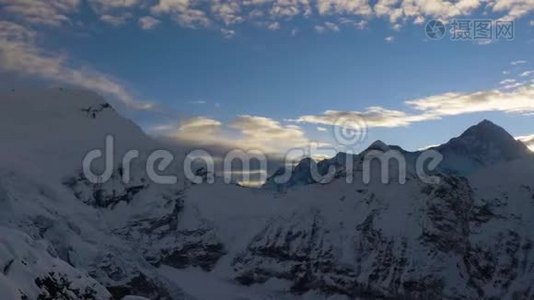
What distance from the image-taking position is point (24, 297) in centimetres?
2695

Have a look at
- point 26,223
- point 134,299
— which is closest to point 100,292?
point 134,299

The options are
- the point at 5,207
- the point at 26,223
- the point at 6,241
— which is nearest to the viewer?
the point at 6,241

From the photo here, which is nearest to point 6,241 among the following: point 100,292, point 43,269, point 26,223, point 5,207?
point 43,269

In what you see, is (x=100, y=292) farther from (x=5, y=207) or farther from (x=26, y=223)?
(x=26, y=223)

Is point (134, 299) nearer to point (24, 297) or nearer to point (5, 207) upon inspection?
point (24, 297)

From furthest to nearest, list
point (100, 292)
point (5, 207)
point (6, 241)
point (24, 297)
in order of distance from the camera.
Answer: point (5, 207), point (100, 292), point (6, 241), point (24, 297)

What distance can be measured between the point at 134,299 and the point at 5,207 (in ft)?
419

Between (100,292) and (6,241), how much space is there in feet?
16.1

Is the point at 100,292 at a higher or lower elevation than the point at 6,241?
lower

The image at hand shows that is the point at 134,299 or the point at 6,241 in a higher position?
the point at 6,241

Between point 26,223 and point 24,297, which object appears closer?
point 24,297

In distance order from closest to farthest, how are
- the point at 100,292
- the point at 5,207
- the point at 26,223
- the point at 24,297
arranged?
the point at 24,297
the point at 100,292
the point at 5,207
the point at 26,223

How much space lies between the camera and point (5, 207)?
151750mm

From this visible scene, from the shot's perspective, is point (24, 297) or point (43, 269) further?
point (43, 269)
